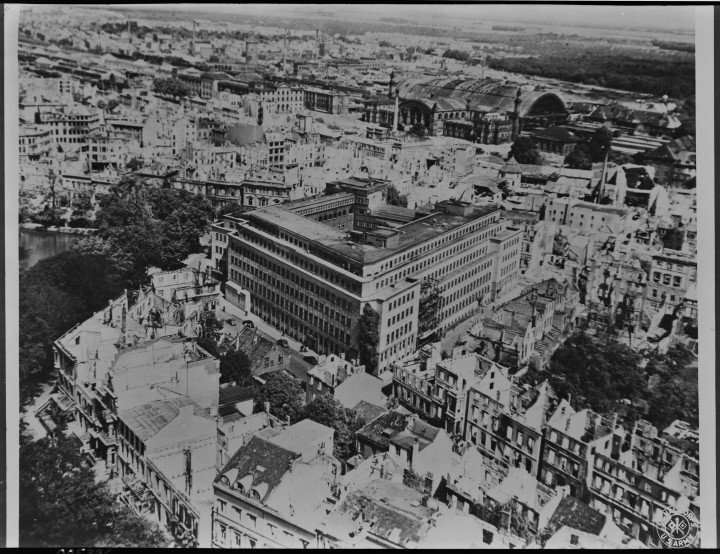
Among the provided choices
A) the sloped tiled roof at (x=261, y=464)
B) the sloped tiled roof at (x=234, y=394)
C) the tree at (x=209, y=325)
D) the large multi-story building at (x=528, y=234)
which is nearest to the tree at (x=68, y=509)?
the sloped tiled roof at (x=261, y=464)

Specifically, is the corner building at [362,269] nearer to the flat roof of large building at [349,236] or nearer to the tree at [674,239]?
the flat roof of large building at [349,236]

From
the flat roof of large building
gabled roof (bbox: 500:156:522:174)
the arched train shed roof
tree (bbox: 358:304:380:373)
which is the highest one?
the arched train shed roof

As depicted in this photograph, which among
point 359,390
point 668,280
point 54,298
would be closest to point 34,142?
point 54,298

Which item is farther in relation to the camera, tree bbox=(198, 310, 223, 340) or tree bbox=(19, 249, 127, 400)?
tree bbox=(198, 310, 223, 340)

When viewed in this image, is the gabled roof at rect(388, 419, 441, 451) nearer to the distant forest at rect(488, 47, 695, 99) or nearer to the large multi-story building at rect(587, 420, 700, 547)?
the large multi-story building at rect(587, 420, 700, 547)

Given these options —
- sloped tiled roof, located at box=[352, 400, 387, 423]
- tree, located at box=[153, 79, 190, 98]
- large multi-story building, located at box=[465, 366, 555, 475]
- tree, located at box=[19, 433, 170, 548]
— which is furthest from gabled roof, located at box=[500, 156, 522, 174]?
tree, located at box=[19, 433, 170, 548]
